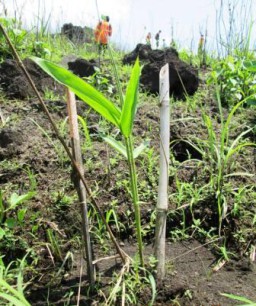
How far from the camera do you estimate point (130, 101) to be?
113cm

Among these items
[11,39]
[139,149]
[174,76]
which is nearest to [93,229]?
[139,149]

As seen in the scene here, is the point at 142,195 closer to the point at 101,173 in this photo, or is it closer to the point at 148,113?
the point at 101,173

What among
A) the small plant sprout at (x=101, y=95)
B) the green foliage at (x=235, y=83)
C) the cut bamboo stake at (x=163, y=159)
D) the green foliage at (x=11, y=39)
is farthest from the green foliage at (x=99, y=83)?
the small plant sprout at (x=101, y=95)

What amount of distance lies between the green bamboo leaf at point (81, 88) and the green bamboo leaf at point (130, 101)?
2cm


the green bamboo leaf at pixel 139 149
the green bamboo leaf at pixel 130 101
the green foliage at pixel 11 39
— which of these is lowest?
the green bamboo leaf at pixel 139 149

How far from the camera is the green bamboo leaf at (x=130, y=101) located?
111 centimetres

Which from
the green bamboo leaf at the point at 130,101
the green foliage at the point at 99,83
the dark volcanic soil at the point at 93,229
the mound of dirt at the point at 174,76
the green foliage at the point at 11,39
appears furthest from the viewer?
the green foliage at the point at 11,39

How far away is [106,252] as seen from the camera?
1661 mm

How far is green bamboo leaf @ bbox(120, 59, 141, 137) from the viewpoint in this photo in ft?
3.63

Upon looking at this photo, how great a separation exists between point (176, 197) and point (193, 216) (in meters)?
0.13

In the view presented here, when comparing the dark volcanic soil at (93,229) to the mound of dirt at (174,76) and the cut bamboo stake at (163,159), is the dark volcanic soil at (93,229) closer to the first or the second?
the cut bamboo stake at (163,159)

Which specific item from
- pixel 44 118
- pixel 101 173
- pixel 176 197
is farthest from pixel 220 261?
pixel 44 118

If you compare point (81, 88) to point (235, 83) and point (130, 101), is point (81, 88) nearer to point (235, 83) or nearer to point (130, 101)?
point (130, 101)

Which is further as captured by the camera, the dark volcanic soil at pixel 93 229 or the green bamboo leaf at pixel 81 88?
the dark volcanic soil at pixel 93 229
